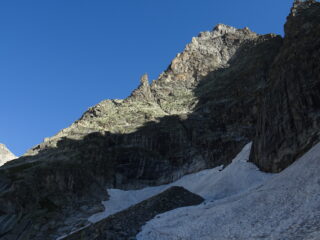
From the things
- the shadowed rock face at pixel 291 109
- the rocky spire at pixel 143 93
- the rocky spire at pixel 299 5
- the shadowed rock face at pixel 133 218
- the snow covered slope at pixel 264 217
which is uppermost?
the rocky spire at pixel 143 93

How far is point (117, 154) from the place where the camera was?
3280 inches

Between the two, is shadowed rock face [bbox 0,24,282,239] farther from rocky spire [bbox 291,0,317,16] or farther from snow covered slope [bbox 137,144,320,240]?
snow covered slope [bbox 137,144,320,240]

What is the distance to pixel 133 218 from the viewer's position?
28.3 m

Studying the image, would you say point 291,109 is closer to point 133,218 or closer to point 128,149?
point 133,218

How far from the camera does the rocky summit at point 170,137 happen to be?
4281cm

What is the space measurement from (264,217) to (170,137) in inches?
2602

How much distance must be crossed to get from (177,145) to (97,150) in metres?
22.2

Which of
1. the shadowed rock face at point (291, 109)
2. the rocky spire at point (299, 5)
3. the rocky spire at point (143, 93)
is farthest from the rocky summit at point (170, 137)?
the rocky spire at point (143, 93)

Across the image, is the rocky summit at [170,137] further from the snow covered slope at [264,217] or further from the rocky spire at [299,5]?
the snow covered slope at [264,217]

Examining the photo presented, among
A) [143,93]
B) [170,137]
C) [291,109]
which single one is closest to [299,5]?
[170,137]

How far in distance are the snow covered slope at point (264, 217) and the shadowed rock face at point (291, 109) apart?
7853 mm

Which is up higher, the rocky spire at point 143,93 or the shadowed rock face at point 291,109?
the rocky spire at point 143,93

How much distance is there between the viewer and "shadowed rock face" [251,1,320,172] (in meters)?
38.0

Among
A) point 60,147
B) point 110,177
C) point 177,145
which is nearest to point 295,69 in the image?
point 177,145
